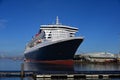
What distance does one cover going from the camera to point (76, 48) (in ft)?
182

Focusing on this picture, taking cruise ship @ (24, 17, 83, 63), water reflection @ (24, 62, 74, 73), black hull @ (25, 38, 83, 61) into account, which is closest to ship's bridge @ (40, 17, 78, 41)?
cruise ship @ (24, 17, 83, 63)

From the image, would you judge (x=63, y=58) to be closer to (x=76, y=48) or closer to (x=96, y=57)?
(x=76, y=48)

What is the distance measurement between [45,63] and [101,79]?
92.1 feet

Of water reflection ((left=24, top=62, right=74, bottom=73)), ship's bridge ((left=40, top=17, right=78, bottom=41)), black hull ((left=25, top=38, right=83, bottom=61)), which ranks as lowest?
water reflection ((left=24, top=62, right=74, bottom=73))

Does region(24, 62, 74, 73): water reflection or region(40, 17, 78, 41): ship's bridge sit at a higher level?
region(40, 17, 78, 41): ship's bridge

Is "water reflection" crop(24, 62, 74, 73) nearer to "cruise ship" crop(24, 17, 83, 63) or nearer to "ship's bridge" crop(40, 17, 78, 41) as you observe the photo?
"cruise ship" crop(24, 17, 83, 63)

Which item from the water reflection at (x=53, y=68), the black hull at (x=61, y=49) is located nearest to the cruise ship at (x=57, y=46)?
the black hull at (x=61, y=49)

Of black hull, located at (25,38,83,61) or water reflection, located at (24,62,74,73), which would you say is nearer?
water reflection, located at (24,62,74,73)

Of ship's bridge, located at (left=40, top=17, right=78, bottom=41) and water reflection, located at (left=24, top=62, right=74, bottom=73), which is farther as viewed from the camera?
ship's bridge, located at (left=40, top=17, right=78, bottom=41)

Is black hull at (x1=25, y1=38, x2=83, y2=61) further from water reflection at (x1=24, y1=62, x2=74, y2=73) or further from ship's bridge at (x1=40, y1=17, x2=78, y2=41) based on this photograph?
ship's bridge at (x1=40, y1=17, x2=78, y2=41)

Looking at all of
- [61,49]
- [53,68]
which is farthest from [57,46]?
[53,68]

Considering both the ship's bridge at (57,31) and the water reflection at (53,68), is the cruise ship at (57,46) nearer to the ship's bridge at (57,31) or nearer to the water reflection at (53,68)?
the ship's bridge at (57,31)

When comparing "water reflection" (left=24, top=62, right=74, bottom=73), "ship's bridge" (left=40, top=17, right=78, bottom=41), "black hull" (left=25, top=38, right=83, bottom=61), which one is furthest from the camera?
"ship's bridge" (left=40, top=17, right=78, bottom=41)

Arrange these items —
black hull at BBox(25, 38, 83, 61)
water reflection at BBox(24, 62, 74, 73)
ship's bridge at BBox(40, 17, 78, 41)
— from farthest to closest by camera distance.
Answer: ship's bridge at BBox(40, 17, 78, 41), black hull at BBox(25, 38, 83, 61), water reflection at BBox(24, 62, 74, 73)
